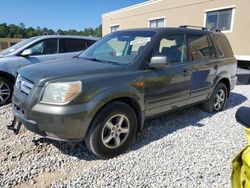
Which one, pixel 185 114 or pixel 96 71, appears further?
pixel 185 114

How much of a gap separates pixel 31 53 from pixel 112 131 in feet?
12.8

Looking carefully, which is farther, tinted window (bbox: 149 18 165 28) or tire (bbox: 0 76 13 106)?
tinted window (bbox: 149 18 165 28)

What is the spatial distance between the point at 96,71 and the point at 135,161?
136 cm

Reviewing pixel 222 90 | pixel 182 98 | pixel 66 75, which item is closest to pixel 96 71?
pixel 66 75

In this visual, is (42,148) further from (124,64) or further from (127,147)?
(124,64)

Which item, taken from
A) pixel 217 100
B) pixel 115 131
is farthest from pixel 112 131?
pixel 217 100

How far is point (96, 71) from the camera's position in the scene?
329cm

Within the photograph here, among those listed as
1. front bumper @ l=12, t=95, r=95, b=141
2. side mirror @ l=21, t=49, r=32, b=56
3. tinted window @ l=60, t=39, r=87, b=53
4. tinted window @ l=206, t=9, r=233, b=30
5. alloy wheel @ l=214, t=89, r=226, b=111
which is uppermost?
tinted window @ l=206, t=9, r=233, b=30

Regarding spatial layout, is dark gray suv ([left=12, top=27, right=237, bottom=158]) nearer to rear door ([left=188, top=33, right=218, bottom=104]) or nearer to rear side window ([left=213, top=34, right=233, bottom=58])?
rear door ([left=188, top=33, right=218, bottom=104])

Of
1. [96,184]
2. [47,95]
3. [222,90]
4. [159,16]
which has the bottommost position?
[96,184]

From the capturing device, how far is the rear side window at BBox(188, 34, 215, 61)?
462cm

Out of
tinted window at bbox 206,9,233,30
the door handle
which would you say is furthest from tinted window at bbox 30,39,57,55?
tinted window at bbox 206,9,233,30

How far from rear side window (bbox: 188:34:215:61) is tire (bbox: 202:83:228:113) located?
2.74 ft

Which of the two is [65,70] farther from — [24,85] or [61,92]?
[24,85]
